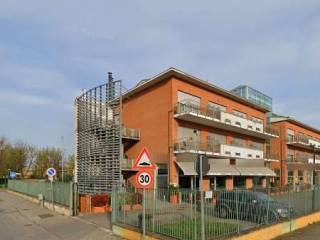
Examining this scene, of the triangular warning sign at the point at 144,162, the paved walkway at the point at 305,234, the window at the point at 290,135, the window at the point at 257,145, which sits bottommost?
the paved walkway at the point at 305,234

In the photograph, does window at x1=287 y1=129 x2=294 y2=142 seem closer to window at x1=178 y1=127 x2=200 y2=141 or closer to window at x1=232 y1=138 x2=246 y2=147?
window at x1=232 y1=138 x2=246 y2=147

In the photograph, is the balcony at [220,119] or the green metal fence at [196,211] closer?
the green metal fence at [196,211]

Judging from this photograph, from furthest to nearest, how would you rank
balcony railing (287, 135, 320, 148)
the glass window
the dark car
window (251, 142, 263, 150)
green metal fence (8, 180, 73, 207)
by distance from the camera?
1. the glass window
2. balcony railing (287, 135, 320, 148)
3. window (251, 142, 263, 150)
4. green metal fence (8, 180, 73, 207)
5. the dark car

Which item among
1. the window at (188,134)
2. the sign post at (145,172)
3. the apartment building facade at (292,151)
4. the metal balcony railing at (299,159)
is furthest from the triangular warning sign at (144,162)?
the metal balcony railing at (299,159)

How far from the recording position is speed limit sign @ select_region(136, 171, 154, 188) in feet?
43.3

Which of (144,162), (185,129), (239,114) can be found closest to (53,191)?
(185,129)

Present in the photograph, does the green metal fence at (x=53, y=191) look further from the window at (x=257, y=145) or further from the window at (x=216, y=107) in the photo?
the window at (x=257, y=145)

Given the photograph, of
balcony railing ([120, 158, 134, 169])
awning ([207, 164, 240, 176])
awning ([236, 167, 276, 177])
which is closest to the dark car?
balcony railing ([120, 158, 134, 169])

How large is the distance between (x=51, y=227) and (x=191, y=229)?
30.9ft

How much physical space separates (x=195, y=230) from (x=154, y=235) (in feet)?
5.42

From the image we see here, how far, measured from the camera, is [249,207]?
15.3m

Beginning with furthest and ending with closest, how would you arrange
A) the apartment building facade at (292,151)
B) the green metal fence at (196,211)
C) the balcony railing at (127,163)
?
the apartment building facade at (292,151) → the balcony railing at (127,163) → the green metal fence at (196,211)

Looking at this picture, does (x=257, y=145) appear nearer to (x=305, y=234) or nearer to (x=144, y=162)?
(x=305, y=234)

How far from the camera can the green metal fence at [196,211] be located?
13.2 m
